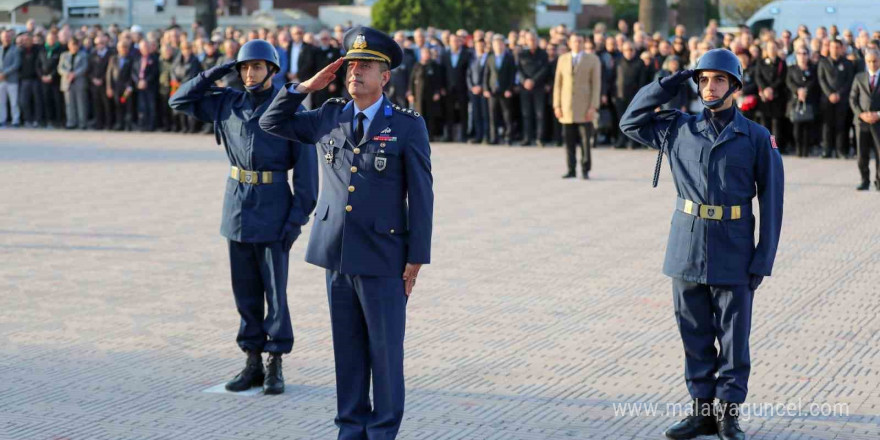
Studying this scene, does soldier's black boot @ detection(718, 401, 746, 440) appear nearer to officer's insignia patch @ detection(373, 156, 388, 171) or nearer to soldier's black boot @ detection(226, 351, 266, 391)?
officer's insignia patch @ detection(373, 156, 388, 171)

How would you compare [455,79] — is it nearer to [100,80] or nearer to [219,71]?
[100,80]

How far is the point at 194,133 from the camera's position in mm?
25109

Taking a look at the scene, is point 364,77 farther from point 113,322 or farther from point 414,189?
point 113,322

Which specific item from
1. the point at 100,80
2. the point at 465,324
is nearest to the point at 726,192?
the point at 465,324

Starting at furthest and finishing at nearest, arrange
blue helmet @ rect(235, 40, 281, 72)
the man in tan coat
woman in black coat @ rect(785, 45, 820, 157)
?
woman in black coat @ rect(785, 45, 820, 157) < the man in tan coat < blue helmet @ rect(235, 40, 281, 72)

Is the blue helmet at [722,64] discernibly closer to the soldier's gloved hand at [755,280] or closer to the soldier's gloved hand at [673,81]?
the soldier's gloved hand at [673,81]

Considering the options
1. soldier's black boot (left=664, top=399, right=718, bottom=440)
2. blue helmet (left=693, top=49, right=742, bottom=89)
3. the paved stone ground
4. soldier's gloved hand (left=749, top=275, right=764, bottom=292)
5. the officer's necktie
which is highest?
blue helmet (left=693, top=49, right=742, bottom=89)

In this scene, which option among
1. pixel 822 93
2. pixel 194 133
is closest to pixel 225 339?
pixel 822 93

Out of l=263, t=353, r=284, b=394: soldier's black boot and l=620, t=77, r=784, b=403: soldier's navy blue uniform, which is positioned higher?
l=620, t=77, r=784, b=403: soldier's navy blue uniform

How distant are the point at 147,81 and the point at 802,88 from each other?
38.7ft

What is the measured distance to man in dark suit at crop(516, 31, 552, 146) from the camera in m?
22.0

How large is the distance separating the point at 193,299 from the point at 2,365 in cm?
208

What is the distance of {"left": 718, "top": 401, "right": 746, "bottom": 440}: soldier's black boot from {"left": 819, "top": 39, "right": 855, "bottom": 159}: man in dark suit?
46.5 feet

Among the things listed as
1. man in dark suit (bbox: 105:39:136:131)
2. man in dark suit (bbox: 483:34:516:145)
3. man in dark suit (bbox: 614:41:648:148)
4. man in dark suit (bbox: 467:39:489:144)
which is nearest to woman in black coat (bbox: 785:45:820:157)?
man in dark suit (bbox: 614:41:648:148)
